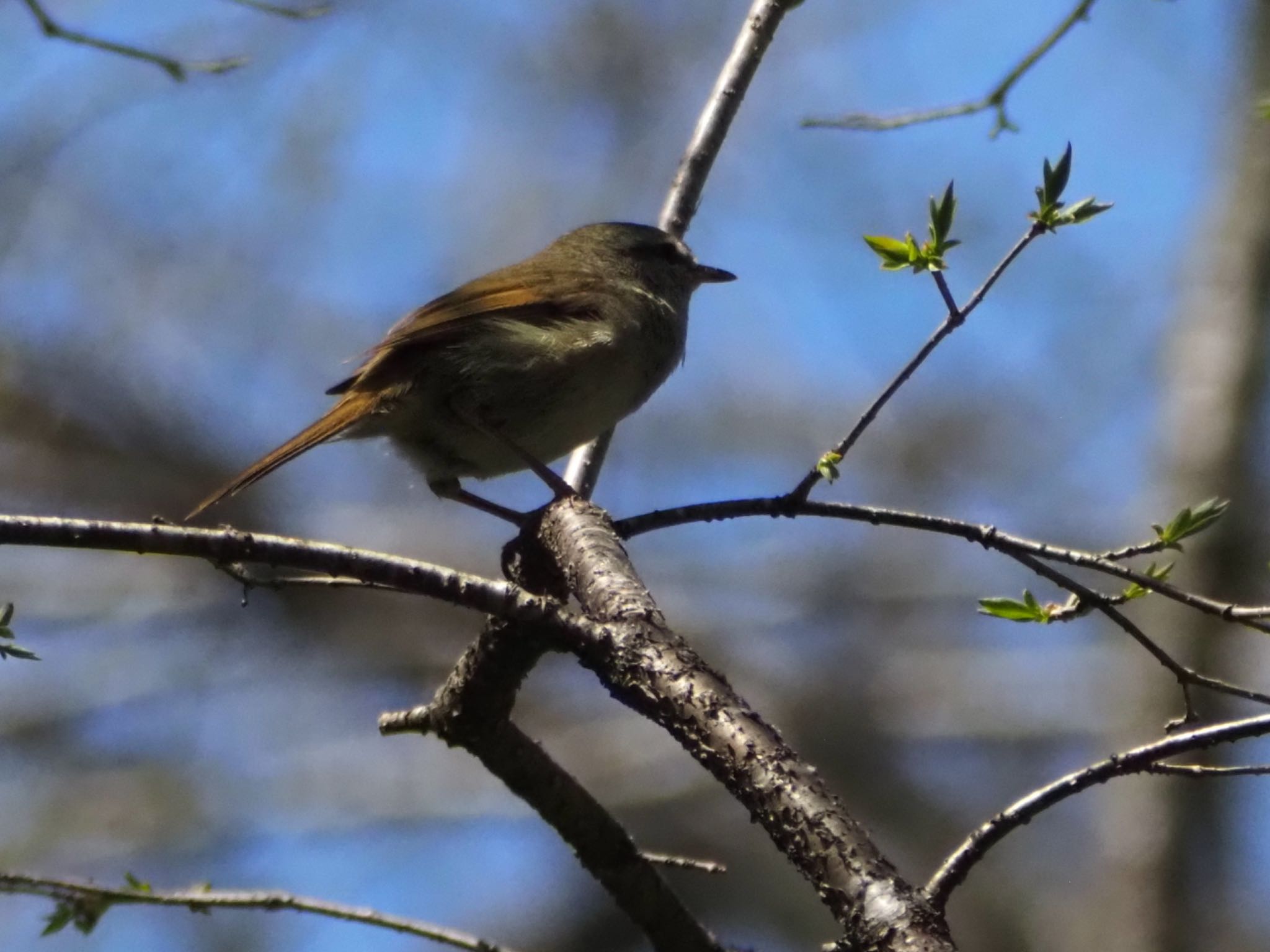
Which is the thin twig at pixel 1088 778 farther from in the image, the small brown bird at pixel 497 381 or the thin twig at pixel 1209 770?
the small brown bird at pixel 497 381

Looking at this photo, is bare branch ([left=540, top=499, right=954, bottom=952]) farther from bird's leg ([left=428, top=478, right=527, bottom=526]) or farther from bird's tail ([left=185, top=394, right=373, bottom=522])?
bird's leg ([left=428, top=478, right=527, bottom=526])

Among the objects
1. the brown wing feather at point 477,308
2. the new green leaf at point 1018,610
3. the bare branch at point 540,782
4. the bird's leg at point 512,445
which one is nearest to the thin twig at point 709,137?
the bird's leg at point 512,445

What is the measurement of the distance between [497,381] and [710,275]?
158 centimetres

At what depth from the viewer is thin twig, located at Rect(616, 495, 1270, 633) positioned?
7.60 ft

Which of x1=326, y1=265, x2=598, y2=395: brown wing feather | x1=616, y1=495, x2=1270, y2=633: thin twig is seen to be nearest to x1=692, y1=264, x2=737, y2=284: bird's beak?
x1=326, y1=265, x2=598, y2=395: brown wing feather

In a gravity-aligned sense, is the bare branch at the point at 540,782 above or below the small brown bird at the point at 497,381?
below

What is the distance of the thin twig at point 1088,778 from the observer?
1.88 metres

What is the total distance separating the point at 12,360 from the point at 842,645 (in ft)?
21.8

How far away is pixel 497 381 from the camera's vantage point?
14.6ft

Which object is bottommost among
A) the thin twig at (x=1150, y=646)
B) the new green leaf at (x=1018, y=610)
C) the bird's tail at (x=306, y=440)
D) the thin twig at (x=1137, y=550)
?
the thin twig at (x=1150, y=646)

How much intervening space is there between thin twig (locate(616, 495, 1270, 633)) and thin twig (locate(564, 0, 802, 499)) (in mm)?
1272

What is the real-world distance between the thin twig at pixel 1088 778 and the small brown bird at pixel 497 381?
2.41 m

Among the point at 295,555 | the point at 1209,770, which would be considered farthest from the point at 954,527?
the point at 295,555

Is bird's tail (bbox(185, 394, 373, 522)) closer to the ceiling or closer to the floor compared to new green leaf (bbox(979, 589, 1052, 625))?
closer to the ceiling
